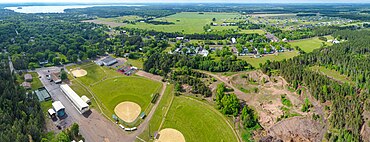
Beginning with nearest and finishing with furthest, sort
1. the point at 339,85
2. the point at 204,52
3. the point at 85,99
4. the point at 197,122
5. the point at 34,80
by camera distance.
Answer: the point at 197,122 < the point at 339,85 < the point at 85,99 < the point at 34,80 < the point at 204,52

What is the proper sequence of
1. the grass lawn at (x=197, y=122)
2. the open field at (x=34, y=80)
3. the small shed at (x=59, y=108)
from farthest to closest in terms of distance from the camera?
the open field at (x=34, y=80), the small shed at (x=59, y=108), the grass lawn at (x=197, y=122)

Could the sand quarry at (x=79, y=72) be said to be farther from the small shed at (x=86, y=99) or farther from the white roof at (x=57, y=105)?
the white roof at (x=57, y=105)

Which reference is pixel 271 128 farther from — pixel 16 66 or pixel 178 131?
pixel 16 66


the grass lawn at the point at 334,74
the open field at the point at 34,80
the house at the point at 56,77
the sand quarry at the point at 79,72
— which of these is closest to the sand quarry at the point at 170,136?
the house at the point at 56,77

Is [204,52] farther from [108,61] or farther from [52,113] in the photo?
[52,113]

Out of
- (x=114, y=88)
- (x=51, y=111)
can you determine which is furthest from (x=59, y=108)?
(x=114, y=88)

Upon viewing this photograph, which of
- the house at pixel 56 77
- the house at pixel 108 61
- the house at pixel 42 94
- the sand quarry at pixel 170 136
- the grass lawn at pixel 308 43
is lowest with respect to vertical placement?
the sand quarry at pixel 170 136
